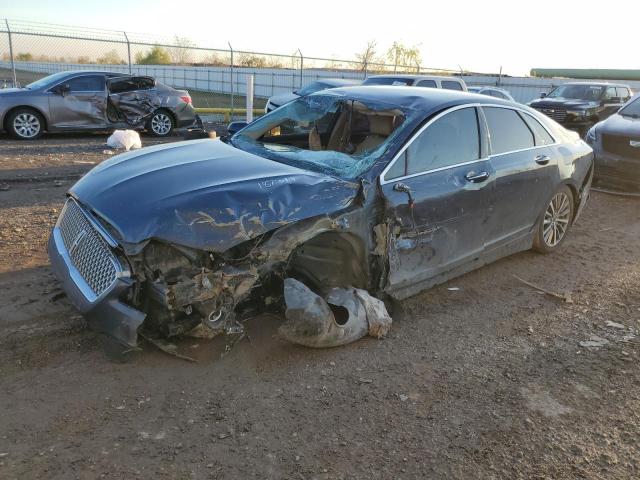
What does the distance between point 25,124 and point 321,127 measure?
8742 millimetres

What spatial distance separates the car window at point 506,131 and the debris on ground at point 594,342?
5.63ft

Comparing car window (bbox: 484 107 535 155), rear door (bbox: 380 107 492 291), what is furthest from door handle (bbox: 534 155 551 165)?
rear door (bbox: 380 107 492 291)

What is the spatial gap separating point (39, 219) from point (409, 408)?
4.80 m

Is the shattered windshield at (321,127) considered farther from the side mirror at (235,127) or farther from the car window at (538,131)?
the car window at (538,131)

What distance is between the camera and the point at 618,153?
8.80 m

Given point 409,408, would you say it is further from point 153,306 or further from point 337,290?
point 153,306

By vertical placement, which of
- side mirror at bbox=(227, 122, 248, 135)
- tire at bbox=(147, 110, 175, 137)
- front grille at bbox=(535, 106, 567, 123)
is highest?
side mirror at bbox=(227, 122, 248, 135)

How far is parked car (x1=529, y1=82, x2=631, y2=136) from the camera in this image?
16.1m

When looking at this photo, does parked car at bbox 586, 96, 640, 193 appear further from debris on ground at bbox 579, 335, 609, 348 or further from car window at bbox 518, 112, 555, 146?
debris on ground at bbox 579, 335, 609, 348

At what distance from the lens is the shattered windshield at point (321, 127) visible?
4.62 meters

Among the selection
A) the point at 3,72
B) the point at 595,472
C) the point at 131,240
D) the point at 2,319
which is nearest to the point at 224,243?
the point at 131,240

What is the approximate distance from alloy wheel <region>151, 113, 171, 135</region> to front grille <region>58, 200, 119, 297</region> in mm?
9521

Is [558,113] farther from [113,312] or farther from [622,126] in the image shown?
[113,312]

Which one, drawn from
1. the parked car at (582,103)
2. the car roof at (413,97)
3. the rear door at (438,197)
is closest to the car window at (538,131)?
the car roof at (413,97)
